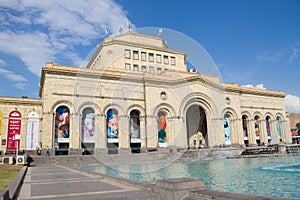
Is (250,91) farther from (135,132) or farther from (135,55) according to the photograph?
(135,132)

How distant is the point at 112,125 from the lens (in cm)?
3616

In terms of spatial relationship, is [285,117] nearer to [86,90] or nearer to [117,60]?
[117,60]

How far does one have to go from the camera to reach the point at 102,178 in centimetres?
1058

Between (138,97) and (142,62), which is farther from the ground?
(142,62)

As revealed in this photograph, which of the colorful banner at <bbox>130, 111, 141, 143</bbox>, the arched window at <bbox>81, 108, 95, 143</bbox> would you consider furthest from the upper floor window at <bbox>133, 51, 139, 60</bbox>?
the arched window at <bbox>81, 108, 95, 143</bbox>

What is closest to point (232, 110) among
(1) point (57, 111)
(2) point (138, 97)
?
(2) point (138, 97)

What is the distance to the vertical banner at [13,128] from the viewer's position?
37484 mm

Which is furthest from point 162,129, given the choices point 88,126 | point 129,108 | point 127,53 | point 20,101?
point 20,101

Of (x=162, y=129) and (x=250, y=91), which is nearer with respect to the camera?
(x=162, y=129)

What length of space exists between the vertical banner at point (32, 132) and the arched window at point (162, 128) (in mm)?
19851

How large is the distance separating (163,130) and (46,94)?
18.0 m

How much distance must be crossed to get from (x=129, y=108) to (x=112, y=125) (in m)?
3.65

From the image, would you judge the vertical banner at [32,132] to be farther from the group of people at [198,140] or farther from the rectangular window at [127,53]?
the group of people at [198,140]

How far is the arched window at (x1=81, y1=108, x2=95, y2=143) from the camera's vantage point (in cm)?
3391
